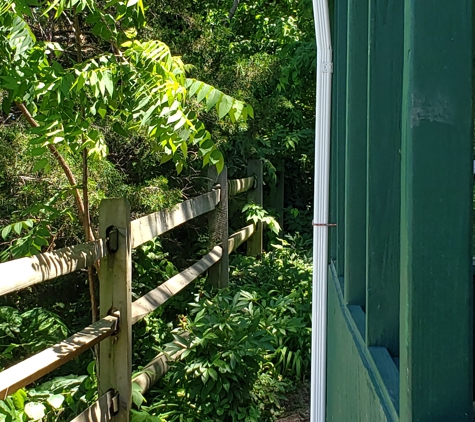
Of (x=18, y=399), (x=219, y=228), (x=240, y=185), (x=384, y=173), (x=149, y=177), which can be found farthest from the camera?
(x=240, y=185)

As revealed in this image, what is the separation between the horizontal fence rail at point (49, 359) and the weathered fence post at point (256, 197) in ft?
14.0

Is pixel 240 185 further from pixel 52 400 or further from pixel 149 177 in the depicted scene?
pixel 52 400

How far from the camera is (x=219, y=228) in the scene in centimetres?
575

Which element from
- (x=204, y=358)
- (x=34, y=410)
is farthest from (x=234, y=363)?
(x=34, y=410)

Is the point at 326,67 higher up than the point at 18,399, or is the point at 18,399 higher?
the point at 326,67

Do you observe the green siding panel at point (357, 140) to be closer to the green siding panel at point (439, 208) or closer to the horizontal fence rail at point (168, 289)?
the green siding panel at point (439, 208)

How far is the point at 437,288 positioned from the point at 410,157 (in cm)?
18

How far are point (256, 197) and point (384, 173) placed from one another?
596 cm

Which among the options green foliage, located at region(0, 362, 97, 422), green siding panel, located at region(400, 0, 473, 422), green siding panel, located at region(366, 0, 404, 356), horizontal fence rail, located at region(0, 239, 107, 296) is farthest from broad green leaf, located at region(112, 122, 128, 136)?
green siding panel, located at region(400, 0, 473, 422)

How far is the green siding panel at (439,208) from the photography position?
2.66ft

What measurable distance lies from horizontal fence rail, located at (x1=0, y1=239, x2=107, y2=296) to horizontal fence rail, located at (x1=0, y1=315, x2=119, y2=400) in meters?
0.27

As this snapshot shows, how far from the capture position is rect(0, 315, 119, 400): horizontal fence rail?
208 cm

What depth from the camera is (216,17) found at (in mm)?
7848

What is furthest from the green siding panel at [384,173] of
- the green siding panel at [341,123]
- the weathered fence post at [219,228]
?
the weathered fence post at [219,228]
